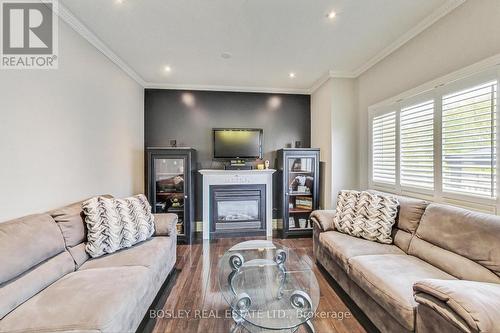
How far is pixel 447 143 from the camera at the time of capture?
2.15 m

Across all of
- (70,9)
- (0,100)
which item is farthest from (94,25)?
(0,100)

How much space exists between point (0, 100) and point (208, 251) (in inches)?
109

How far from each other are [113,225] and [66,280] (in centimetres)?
55

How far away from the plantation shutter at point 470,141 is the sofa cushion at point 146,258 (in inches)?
113

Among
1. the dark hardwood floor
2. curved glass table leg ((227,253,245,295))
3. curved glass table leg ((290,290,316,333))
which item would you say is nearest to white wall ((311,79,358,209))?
the dark hardwood floor

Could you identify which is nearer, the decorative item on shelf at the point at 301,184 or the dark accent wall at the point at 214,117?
the decorative item on shelf at the point at 301,184

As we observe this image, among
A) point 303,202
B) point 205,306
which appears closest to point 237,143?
point 303,202

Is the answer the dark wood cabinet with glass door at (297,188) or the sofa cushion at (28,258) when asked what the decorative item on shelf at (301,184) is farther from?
the sofa cushion at (28,258)

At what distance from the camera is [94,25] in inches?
91.7

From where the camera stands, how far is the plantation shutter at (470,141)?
70.5 inches

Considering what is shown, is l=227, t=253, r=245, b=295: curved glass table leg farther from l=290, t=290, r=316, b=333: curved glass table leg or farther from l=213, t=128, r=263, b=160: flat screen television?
l=213, t=128, r=263, b=160: flat screen television

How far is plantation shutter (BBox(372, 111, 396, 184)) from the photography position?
2936mm

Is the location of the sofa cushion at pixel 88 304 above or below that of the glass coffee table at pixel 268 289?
above

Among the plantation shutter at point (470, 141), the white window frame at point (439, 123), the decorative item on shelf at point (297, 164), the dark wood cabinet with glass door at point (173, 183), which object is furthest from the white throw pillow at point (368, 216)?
the dark wood cabinet with glass door at point (173, 183)
